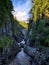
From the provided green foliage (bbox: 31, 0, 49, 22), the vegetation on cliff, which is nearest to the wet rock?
the vegetation on cliff

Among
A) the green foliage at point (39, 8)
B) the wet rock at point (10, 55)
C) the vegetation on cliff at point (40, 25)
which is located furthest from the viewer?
the green foliage at point (39, 8)

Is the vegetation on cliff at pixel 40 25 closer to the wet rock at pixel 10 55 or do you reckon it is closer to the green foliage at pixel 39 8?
the green foliage at pixel 39 8

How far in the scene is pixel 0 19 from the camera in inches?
1336

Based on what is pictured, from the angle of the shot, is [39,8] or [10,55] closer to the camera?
[10,55]

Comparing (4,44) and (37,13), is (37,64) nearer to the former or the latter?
(4,44)

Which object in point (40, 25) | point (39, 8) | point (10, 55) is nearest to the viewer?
point (10, 55)

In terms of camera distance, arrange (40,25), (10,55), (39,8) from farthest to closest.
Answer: (39,8), (40,25), (10,55)

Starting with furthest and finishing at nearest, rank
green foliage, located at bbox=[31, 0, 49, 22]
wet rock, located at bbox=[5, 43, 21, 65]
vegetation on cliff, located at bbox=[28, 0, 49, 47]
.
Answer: green foliage, located at bbox=[31, 0, 49, 22] → vegetation on cliff, located at bbox=[28, 0, 49, 47] → wet rock, located at bbox=[5, 43, 21, 65]

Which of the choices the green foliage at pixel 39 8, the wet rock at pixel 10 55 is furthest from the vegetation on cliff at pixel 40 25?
the wet rock at pixel 10 55

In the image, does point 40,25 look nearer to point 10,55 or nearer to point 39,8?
point 10,55

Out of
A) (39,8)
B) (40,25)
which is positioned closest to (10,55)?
(40,25)

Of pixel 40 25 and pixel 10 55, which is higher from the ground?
pixel 40 25

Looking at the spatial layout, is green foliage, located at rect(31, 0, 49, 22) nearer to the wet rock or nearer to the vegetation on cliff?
the vegetation on cliff

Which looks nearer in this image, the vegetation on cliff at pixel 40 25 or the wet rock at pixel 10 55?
the wet rock at pixel 10 55
